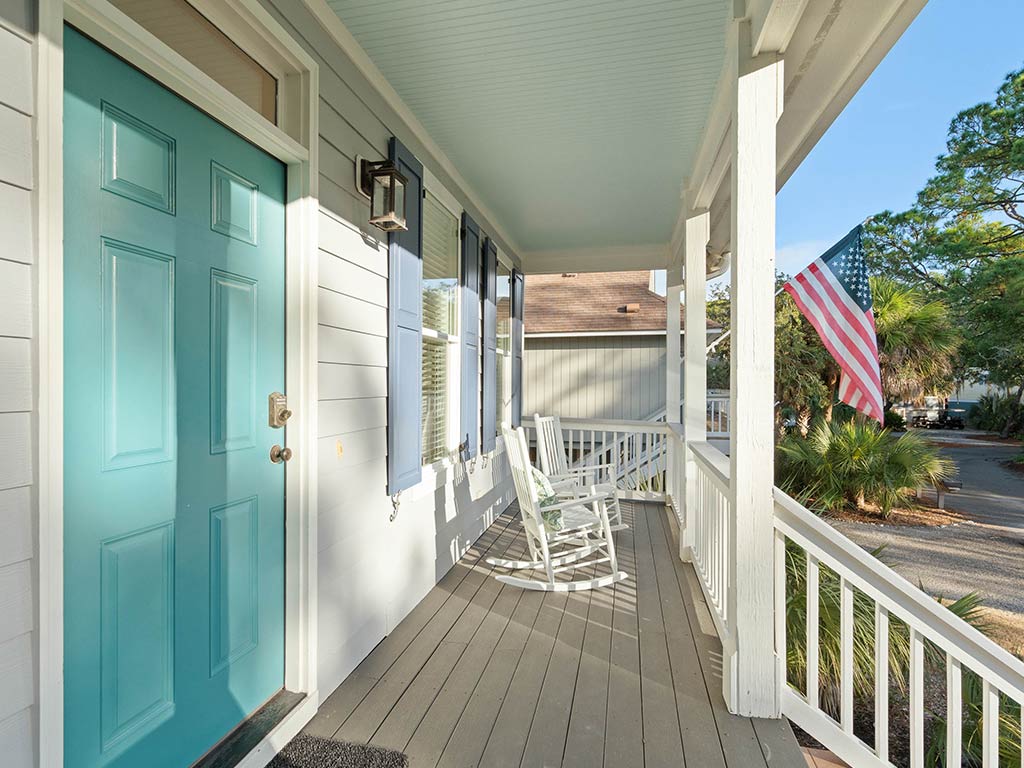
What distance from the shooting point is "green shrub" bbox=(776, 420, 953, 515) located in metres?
7.98

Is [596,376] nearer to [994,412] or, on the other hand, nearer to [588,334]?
[588,334]

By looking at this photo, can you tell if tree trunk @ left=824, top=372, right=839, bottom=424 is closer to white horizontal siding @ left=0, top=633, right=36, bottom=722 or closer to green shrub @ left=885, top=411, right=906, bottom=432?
green shrub @ left=885, top=411, right=906, bottom=432

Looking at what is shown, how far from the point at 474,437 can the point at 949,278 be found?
1418 centimetres

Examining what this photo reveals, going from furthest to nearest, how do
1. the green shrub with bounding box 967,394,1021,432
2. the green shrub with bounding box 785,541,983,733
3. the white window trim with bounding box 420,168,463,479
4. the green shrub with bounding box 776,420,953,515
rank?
the green shrub with bounding box 967,394,1021,432, the green shrub with bounding box 776,420,953,515, the white window trim with bounding box 420,168,463,479, the green shrub with bounding box 785,541,983,733

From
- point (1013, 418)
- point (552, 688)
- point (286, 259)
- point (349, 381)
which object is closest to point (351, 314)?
point (349, 381)

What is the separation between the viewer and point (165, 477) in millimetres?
1407

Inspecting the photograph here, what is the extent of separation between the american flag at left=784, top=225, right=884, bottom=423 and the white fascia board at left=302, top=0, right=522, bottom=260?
2.06 meters

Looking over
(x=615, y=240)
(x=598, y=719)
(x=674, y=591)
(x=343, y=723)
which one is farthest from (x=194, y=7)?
(x=615, y=240)

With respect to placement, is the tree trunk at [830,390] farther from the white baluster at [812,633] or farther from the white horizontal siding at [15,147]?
the white horizontal siding at [15,147]

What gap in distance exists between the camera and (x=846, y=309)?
233cm

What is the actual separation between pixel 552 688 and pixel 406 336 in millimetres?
1721

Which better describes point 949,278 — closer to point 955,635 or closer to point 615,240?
point 615,240

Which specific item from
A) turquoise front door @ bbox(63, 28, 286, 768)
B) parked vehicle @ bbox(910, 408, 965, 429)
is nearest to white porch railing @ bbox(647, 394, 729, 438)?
turquoise front door @ bbox(63, 28, 286, 768)

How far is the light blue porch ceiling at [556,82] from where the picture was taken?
6.57ft
